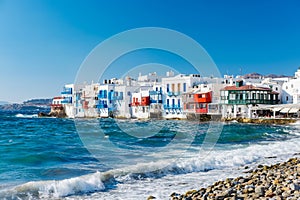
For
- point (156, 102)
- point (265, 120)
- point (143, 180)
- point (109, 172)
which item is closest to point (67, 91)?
point (156, 102)

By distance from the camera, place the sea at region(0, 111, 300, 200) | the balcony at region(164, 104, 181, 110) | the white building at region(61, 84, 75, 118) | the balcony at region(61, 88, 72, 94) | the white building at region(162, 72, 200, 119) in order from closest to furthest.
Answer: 1. the sea at region(0, 111, 300, 200)
2. the white building at region(162, 72, 200, 119)
3. the balcony at region(164, 104, 181, 110)
4. the white building at region(61, 84, 75, 118)
5. the balcony at region(61, 88, 72, 94)

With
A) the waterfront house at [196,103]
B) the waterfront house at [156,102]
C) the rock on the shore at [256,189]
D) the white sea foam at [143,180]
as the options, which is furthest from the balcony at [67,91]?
the rock on the shore at [256,189]

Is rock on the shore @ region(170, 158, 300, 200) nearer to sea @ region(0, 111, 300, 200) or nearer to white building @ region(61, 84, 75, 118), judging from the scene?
sea @ region(0, 111, 300, 200)

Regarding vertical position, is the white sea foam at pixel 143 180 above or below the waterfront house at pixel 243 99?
below

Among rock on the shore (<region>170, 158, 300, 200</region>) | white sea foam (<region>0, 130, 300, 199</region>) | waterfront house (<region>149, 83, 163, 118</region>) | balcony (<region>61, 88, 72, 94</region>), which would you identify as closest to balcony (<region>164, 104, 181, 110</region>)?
waterfront house (<region>149, 83, 163, 118</region>)

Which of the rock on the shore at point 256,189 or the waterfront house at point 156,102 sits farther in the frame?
the waterfront house at point 156,102

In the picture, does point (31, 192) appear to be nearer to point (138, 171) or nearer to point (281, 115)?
point (138, 171)

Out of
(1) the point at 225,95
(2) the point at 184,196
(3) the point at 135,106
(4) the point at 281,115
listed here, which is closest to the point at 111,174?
(2) the point at 184,196

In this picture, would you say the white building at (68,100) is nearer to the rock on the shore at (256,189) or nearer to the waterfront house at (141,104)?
the waterfront house at (141,104)

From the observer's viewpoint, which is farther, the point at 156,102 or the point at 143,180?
the point at 156,102

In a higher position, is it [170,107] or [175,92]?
[175,92]

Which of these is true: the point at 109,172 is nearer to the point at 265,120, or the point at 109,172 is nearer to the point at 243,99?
the point at 265,120

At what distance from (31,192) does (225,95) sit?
4481cm

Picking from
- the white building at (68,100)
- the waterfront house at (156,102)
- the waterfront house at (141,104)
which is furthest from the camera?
the white building at (68,100)
